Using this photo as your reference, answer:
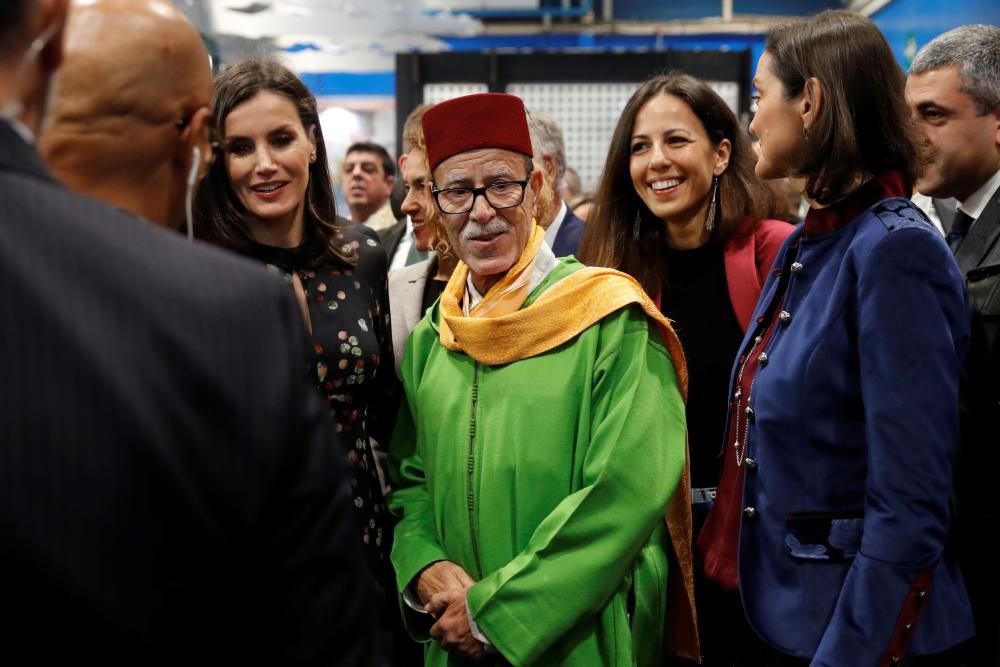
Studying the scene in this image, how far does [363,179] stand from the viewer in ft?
21.2

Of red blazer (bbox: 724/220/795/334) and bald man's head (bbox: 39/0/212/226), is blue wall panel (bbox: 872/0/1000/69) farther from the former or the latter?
bald man's head (bbox: 39/0/212/226)

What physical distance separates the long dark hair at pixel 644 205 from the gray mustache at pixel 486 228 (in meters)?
0.64

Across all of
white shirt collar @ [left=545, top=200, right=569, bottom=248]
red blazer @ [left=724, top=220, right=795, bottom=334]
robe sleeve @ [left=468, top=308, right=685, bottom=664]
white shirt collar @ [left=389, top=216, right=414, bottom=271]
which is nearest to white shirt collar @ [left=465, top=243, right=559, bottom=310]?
robe sleeve @ [left=468, top=308, right=685, bottom=664]

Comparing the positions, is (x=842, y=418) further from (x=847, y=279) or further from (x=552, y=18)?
(x=552, y=18)

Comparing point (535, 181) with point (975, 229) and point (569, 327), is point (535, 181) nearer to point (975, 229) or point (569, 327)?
point (569, 327)

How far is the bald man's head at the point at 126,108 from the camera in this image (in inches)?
44.5

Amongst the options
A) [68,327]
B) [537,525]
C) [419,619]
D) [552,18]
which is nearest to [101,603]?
[68,327]

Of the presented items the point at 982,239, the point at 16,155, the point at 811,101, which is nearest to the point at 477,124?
the point at 811,101

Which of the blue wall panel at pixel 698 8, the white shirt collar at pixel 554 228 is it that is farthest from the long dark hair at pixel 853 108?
the blue wall panel at pixel 698 8

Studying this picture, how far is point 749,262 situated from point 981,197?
1.91 feet

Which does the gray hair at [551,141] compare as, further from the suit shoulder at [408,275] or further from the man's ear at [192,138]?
the man's ear at [192,138]

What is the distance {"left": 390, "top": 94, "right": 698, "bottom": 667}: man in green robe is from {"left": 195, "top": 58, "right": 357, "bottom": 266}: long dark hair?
0.95ft

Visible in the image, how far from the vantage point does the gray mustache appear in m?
2.17

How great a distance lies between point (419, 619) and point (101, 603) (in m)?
1.47
